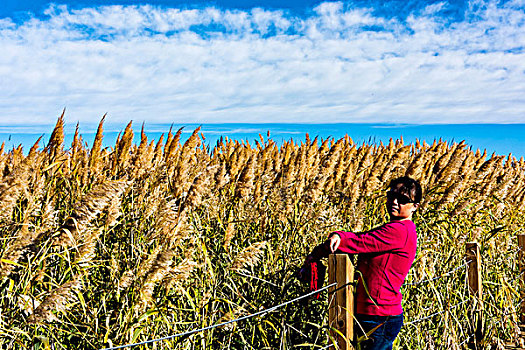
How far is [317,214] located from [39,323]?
6.43 ft

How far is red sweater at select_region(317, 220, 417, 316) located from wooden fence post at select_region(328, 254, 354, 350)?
0.30m

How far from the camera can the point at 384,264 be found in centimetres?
312

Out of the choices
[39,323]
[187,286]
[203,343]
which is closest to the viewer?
[39,323]

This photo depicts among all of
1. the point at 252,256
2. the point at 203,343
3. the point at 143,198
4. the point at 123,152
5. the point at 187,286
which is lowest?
the point at 203,343

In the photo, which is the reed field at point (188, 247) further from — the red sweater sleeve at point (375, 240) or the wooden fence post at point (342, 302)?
the red sweater sleeve at point (375, 240)

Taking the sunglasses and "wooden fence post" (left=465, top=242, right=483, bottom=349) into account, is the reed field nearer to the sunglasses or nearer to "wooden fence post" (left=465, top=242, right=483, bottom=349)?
"wooden fence post" (left=465, top=242, right=483, bottom=349)

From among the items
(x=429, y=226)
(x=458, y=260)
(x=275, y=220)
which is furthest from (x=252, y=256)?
(x=458, y=260)

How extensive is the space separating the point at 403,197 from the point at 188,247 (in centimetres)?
137

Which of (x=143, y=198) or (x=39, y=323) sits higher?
(x=143, y=198)

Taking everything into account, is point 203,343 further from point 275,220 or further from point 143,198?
point 275,220

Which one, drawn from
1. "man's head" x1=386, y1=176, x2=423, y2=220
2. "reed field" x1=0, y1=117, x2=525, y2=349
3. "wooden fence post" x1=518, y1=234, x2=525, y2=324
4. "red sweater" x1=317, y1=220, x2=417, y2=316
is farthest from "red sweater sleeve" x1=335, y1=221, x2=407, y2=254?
"wooden fence post" x1=518, y1=234, x2=525, y2=324

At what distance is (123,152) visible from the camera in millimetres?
3697

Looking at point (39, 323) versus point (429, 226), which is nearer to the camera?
point (39, 323)

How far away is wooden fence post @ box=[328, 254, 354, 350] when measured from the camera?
269 centimetres
